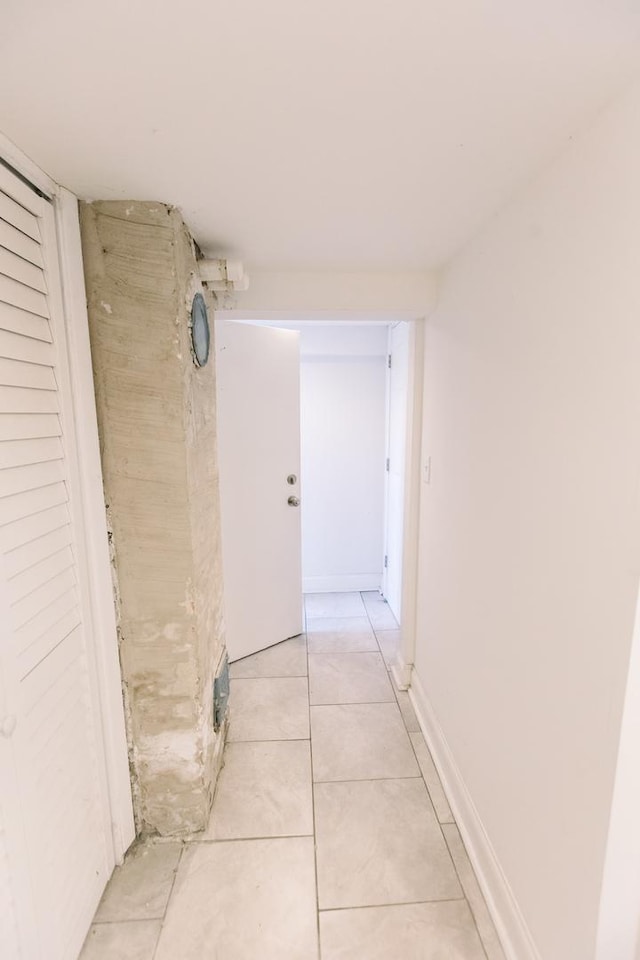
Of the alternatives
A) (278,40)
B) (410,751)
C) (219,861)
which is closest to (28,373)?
(278,40)

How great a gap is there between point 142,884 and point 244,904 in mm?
328

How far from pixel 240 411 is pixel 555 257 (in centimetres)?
165

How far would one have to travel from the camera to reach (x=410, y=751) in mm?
1827

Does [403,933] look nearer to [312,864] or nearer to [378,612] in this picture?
[312,864]

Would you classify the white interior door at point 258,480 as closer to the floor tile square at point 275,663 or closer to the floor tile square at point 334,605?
the floor tile square at point 275,663

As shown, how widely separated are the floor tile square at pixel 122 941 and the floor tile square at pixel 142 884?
0.06ft

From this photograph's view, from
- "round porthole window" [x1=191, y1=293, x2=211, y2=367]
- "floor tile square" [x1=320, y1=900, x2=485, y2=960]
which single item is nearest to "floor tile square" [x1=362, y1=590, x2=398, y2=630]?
"floor tile square" [x1=320, y1=900, x2=485, y2=960]

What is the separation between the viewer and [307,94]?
757mm

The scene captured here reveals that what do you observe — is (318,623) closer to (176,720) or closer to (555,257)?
(176,720)

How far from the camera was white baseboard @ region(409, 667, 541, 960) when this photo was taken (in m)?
1.08

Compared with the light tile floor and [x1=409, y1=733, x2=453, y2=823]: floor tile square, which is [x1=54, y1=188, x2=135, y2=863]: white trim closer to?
the light tile floor

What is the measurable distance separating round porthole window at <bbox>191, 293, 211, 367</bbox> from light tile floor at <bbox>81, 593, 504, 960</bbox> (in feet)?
5.33

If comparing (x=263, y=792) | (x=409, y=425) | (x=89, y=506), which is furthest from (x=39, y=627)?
(x=409, y=425)

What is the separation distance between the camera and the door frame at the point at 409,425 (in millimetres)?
1854
